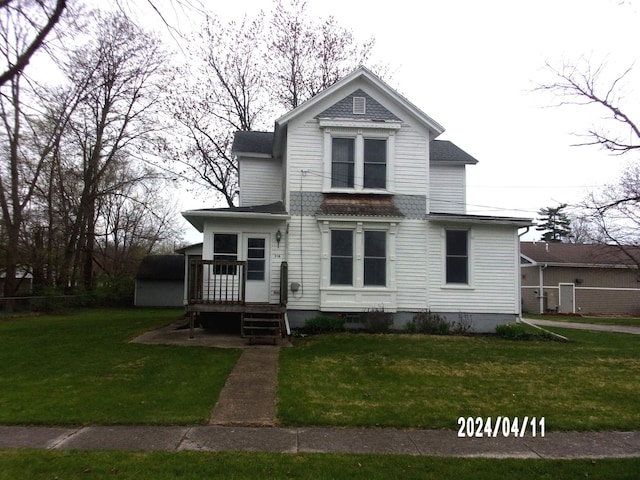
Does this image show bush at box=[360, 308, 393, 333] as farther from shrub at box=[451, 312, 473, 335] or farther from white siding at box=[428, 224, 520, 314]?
shrub at box=[451, 312, 473, 335]

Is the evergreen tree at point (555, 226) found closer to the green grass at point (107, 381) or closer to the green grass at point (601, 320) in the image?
the green grass at point (601, 320)

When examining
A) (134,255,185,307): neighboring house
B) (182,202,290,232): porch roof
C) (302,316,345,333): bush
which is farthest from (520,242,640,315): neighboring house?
(134,255,185,307): neighboring house

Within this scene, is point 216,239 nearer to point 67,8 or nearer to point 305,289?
point 305,289

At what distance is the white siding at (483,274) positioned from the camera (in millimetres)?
13852

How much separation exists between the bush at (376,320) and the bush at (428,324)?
64cm

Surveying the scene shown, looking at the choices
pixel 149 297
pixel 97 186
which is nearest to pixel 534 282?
pixel 149 297

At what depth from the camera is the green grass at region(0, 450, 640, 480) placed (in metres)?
4.17

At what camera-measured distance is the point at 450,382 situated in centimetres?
793

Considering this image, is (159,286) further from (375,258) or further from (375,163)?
(375,163)

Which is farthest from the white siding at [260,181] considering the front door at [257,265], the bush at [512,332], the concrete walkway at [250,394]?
the bush at [512,332]

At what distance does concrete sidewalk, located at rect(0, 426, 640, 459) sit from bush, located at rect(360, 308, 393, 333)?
7519mm

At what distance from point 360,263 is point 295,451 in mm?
8918

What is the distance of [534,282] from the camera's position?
104 ft

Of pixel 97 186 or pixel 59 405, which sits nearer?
pixel 59 405
